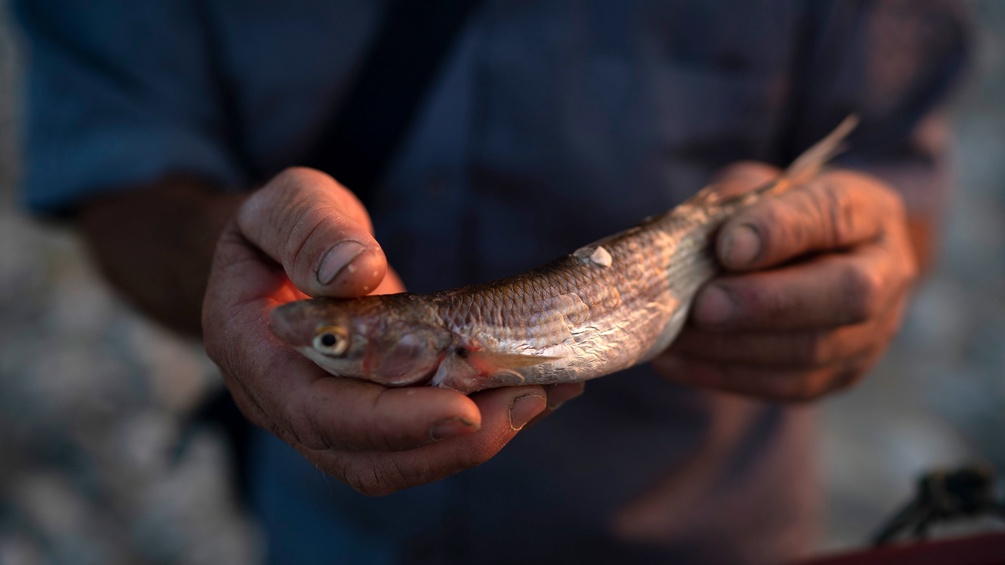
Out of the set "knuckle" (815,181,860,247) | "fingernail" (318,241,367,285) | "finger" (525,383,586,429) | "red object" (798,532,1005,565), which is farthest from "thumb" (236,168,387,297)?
"red object" (798,532,1005,565)

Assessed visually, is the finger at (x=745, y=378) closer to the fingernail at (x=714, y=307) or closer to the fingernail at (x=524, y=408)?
the fingernail at (x=714, y=307)

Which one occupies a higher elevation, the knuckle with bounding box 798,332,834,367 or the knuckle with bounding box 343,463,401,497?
the knuckle with bounding box 798,332,834,367

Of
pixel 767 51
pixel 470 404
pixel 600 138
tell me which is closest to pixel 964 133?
pixel 767 51

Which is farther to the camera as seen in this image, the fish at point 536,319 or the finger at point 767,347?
the finger at point 767,347

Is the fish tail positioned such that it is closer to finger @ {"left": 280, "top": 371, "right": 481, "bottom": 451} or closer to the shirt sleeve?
finger @ {"left": 280, "top": 371, "right": 481, "bottom": 451}

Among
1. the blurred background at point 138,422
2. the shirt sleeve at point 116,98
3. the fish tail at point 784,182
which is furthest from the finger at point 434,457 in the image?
the blurred background at point 138,422

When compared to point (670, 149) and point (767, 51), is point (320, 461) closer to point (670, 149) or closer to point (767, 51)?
point (670, 149)
